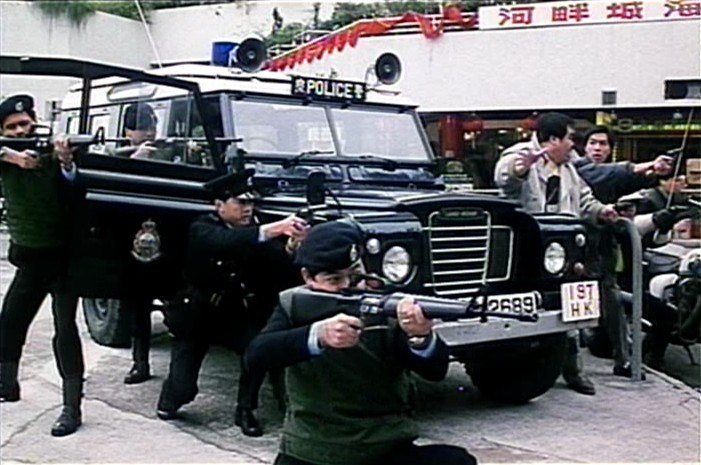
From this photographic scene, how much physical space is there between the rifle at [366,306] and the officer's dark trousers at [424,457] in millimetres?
365

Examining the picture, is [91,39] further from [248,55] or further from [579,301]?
[579,301]

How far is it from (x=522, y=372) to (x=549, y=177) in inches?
41.3

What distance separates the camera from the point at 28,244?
15.7 feet

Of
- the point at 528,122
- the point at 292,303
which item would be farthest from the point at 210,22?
the point at 292,303

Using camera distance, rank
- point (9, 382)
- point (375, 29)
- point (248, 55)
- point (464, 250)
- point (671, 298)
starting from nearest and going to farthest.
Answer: point (464, 250) → point (9, 382) → point (248, 55) → point (671, 298) → point (375, 29)

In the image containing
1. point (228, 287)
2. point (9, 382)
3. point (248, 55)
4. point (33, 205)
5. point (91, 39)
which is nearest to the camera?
point (33, 205)

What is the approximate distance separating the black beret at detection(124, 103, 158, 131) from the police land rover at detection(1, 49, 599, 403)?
0.17 ft

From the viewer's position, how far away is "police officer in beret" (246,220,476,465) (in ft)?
Result: 8.72

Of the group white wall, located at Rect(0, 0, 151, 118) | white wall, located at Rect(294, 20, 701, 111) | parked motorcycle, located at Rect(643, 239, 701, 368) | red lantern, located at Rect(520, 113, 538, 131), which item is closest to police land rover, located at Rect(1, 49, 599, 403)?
white wall, located at Rect(0, 0, 151, 118)

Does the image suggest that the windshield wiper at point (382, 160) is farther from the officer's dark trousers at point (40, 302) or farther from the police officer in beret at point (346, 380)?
the police officer in beret at point (346, 380)

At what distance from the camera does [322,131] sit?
5887mm

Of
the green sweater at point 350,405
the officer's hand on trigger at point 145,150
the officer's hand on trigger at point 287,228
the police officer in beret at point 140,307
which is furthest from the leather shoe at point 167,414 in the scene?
the green sweater at point 350,405

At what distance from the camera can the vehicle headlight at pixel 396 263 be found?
4.57m

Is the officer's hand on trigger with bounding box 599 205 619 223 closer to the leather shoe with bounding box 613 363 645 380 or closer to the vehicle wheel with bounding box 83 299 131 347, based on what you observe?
the leather shoe with bounding box 613 363 645 380
